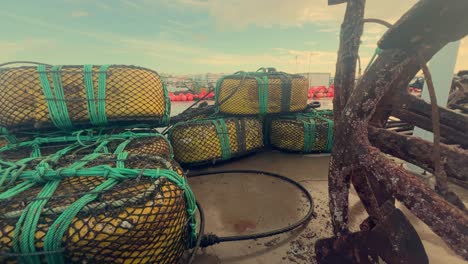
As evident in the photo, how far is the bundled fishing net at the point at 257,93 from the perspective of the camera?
133 inches

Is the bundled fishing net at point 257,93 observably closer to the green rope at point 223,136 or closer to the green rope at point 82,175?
the green rope at point 223,136

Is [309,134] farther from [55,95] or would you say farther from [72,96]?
[55,95]

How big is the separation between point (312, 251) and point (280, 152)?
224 centimetres

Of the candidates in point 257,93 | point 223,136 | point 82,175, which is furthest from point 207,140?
point 82,175

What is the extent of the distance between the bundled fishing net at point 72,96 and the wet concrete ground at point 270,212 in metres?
1.17

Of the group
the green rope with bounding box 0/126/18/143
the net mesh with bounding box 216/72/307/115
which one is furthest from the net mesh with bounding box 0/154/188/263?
the net mesh with bounding box 216/72/307/115

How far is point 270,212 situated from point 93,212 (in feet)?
5.03

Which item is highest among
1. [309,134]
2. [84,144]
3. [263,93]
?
[263,93]

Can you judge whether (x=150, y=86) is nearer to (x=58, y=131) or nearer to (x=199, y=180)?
(x=58, y=131)

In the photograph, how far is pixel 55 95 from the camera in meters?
1.84

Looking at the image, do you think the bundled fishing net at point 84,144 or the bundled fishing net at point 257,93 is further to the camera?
the bundled fishing net at point 257,93

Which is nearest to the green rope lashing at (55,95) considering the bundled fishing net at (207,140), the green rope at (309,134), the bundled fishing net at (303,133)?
the bundled fishing net at (207,140)

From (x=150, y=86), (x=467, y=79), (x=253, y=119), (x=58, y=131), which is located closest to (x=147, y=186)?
(x=150, y=86)

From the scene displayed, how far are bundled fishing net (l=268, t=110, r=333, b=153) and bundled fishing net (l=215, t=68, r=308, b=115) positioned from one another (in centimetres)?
23
